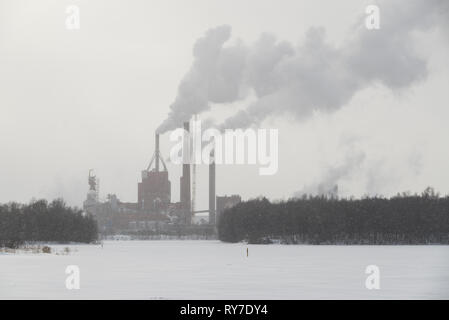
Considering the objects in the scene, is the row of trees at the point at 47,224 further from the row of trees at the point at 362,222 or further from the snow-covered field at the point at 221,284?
the snow-covered field at the point at 221,284

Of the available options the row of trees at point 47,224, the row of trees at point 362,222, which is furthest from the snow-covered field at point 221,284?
the row of trees at point 47,224

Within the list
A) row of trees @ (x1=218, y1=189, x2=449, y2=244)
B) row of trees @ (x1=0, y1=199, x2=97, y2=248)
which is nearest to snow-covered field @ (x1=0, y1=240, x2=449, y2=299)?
row of trees @ (x1=218, y1=189, x2=449, y2=244)

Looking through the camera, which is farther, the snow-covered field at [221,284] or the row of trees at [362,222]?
the row of trees at [362,222]

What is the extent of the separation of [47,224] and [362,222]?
59.9 metres

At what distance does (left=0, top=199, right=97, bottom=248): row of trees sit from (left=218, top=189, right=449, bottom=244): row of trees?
33.3m

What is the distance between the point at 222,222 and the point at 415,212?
4550 centimetres

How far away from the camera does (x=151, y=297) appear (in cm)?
2655

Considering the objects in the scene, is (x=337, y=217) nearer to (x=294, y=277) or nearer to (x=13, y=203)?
(x=13, y=203)

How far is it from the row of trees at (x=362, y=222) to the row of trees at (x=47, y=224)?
109ft

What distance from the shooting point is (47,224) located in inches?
5344

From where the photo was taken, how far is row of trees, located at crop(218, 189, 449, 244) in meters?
134

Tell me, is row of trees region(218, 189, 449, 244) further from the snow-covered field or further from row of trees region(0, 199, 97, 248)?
the snow-covered field

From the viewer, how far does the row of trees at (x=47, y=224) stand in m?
133

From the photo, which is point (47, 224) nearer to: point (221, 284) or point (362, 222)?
point (362, 222)
